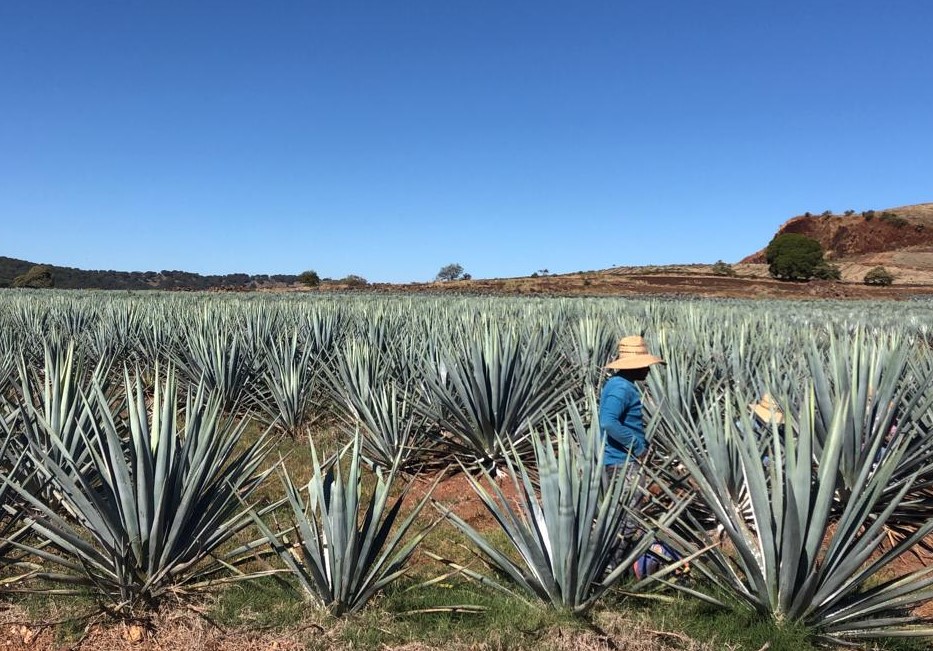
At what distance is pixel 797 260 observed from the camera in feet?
202

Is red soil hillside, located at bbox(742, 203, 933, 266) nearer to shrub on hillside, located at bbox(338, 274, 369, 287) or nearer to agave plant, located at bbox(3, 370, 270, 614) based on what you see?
shrub on hillside, located at bbox(338, 274, 369, 287)

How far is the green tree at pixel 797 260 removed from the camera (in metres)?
60.9

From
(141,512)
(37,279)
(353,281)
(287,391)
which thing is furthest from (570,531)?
(37,279)

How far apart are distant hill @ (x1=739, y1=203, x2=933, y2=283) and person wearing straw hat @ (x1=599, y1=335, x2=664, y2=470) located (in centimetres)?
7409

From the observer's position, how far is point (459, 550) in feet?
10.6

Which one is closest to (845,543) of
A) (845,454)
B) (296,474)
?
(845,454)

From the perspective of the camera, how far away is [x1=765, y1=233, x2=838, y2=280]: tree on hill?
198 ft

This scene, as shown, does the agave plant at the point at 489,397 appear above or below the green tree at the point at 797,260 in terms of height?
below

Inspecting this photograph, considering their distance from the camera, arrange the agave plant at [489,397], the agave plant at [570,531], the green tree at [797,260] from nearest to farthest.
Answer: the agave plant at [570,531] < the agave plant at [489,397] < the green tree at [797,260]

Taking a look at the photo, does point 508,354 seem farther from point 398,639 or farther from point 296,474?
point 398,639

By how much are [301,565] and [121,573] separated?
0.63 metres

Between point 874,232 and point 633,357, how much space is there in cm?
10233

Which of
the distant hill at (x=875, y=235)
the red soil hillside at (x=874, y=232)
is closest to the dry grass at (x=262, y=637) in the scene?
the distant hill at (x=875, y=235)

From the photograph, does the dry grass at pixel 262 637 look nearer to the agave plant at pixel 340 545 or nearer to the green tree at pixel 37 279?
the agave plant at pixel 340 545
